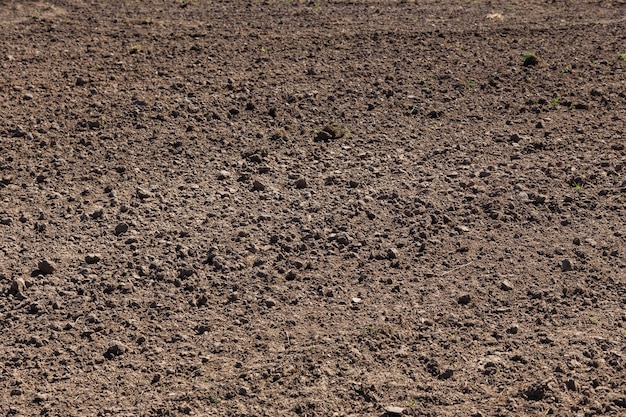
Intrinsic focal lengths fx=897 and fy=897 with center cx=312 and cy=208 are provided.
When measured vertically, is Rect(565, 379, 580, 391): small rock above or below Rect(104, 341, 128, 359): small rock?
below

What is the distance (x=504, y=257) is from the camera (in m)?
6.66

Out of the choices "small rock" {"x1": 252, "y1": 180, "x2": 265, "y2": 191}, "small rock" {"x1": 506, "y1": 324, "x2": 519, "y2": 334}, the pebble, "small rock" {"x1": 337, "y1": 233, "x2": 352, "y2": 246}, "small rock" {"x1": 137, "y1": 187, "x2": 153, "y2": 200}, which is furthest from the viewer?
"small rock" {"x1": 252, "y1": 180, "x2": 265, "y2": 191}

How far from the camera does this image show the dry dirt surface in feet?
18.1

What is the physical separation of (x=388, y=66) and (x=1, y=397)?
5975 mm

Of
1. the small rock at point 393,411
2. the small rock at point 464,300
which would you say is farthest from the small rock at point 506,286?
the small rock at point 393,411

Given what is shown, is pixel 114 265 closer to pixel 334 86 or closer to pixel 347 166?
pixel 347 166

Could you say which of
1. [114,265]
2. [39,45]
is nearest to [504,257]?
[114,265]

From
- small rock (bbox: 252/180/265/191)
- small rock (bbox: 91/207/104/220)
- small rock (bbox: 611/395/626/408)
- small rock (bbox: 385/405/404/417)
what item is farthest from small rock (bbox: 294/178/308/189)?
small rock (bbox: 611/395/626/408)

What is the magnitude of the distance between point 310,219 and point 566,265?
1971mm

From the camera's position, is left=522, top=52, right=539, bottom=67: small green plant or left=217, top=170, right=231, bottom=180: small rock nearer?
left=217, top=170, right=231, bottom=180: small rock

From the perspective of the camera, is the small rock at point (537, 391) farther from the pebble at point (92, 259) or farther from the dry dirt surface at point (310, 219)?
the pebble at point (92, 259)

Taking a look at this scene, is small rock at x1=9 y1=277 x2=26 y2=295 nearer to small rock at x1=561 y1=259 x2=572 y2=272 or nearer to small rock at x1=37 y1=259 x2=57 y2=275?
small rock at x1=37 y1=259 x2=57 y2=275

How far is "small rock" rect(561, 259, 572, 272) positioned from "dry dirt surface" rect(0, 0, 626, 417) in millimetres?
45

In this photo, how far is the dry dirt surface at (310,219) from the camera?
5516 mm
